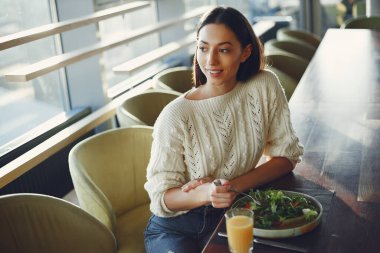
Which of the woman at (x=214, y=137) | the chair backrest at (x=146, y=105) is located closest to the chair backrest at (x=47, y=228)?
the woman at (x=214, y=137)

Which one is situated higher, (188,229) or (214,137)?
(214,137)

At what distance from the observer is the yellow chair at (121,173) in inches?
95.0

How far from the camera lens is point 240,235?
1592 millimetres

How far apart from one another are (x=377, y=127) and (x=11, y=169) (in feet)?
5.90

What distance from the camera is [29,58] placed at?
149 inches

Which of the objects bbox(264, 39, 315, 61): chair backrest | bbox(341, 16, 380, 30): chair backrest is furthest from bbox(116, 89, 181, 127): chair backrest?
bbox(341, 16, 380, 30): chair backrest

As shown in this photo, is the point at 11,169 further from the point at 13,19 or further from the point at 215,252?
the point at 215,252

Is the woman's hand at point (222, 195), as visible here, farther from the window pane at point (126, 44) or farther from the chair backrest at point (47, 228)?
the window pane at point (126, 44)

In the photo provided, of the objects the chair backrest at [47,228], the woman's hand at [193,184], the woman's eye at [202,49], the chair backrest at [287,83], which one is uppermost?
the woman's eye at [202,49]

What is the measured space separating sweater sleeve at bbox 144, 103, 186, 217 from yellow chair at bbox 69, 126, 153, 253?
42 cm

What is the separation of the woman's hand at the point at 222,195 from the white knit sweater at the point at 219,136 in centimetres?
24

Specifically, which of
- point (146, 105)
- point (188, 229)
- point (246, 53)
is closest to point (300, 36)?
point (146, 105)

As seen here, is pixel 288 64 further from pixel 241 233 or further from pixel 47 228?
pixel 241 233

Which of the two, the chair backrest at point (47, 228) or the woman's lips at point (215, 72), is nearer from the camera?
the chair backrest at point (47, 228)
